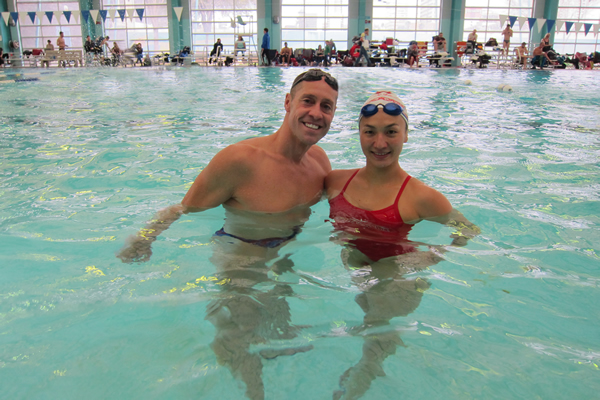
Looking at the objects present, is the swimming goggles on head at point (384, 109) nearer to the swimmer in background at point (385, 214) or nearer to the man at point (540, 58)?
the swimmer in background at point (385, 214)

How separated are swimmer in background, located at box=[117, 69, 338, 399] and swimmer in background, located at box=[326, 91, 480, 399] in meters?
0.24

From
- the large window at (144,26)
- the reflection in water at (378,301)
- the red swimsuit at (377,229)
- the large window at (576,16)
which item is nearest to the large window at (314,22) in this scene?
the large window at (144,26)

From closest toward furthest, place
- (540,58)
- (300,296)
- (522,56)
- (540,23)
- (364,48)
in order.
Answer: (300,296)
(540,58)
(522,56)
(364,48)
(540,23)

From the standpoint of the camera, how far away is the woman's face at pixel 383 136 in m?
2.33

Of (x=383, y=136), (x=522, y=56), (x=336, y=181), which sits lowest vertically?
(x=336, y=181)

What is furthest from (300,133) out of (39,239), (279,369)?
(39,239)

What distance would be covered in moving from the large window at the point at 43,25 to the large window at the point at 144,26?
7.80ft

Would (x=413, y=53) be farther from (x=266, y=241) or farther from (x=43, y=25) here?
(x=43, y=25)

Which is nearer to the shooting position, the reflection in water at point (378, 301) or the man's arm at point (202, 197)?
the reflection in water at point (378, 301)

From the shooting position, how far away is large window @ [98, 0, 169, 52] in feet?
97.9

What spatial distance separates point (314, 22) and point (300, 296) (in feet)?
97.8

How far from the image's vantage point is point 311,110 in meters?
2.34

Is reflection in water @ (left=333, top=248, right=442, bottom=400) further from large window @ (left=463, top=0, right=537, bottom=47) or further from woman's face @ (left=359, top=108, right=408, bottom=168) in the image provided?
large window @ (left=463, top=0, right=537, bottom=47)

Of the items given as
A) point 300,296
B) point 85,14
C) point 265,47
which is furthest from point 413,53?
point 300,296
